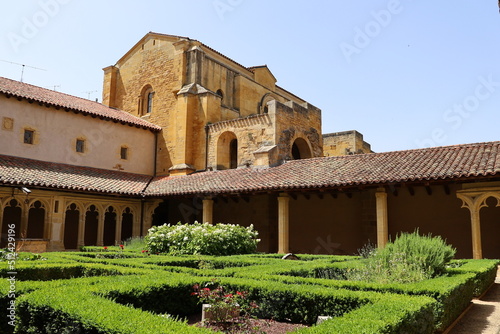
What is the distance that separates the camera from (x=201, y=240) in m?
11.9

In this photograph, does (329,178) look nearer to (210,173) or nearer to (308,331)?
(210,173)

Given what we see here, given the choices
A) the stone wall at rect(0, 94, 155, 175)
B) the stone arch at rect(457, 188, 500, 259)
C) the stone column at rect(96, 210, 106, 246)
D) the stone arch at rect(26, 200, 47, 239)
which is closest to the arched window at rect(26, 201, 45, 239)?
the stone arch at rect(26, 200, 47, 239)

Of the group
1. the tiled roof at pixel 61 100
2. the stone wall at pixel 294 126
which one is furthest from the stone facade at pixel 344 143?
the tiled roof at pixel 61 100

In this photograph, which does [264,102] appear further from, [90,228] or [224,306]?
[224,306]

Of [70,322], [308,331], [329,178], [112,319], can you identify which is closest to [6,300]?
[70,322]

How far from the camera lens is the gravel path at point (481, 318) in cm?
575

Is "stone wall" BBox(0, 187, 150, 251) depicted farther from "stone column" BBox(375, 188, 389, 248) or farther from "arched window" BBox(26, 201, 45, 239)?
"stone column" BBox(375, 188, 389, 248)

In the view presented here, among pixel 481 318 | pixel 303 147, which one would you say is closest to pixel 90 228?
pixel 303 147

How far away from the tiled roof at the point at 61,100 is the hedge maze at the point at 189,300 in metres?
12.8

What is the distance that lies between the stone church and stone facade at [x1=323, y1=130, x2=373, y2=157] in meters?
0.11

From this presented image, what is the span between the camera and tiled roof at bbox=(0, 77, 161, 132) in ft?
59.6

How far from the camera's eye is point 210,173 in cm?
1978

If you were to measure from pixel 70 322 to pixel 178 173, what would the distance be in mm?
17843

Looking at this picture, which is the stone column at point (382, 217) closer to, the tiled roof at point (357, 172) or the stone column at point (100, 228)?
the tiled roof at point (357, 172)
